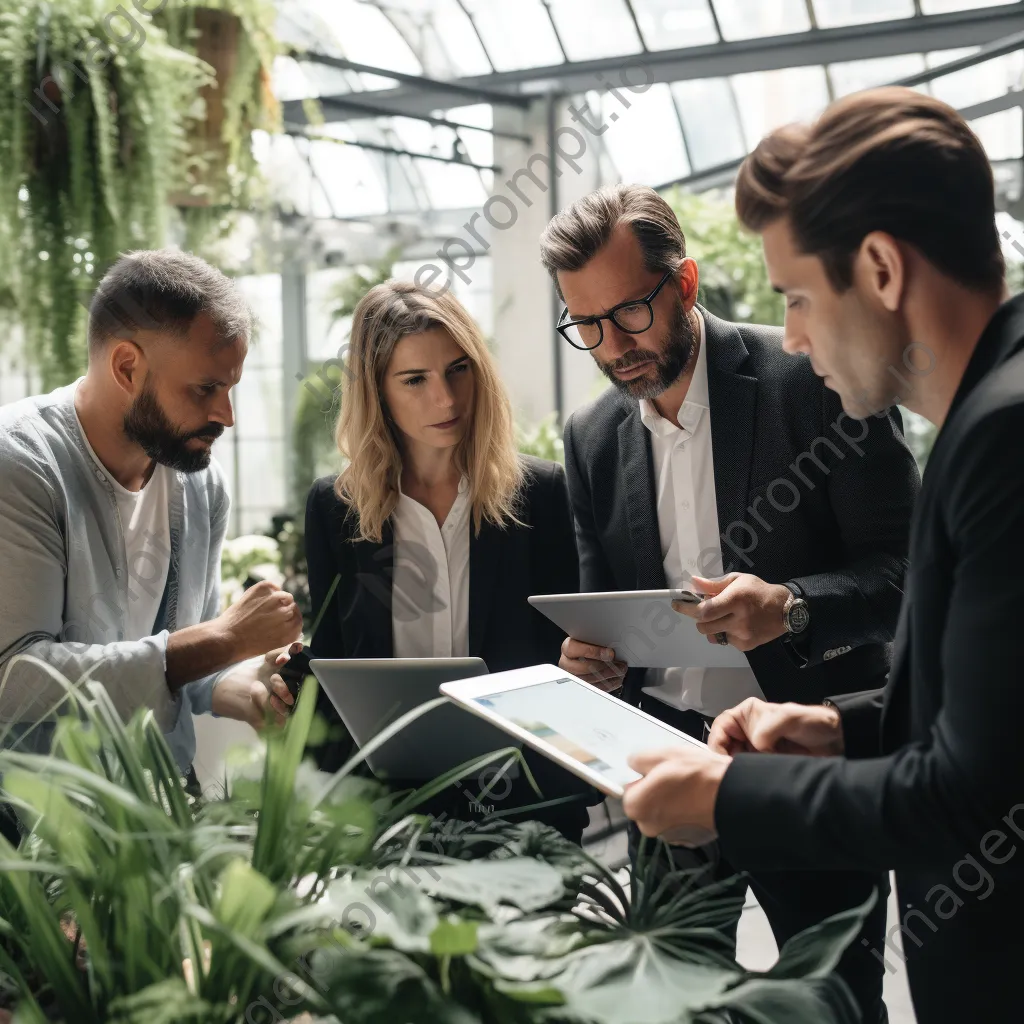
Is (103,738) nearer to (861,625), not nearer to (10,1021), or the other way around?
(10,1021)

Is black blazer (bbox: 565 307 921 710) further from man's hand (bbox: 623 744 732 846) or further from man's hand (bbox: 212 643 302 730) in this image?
man's hand (bbox: 623 744 732 846)

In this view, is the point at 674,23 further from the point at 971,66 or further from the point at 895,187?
the point at 895,187

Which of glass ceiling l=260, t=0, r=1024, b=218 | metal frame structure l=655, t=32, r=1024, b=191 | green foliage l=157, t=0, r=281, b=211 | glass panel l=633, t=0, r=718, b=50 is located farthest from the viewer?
glass panel l=633, t=0, r=718, b=50

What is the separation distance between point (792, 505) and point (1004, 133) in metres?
7.06

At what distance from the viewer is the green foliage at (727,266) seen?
21.6ft

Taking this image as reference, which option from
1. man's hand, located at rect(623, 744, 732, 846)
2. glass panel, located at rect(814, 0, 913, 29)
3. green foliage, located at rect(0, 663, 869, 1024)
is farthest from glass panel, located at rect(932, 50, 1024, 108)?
green foliage, located at rect(0, 663, 869, 1024)

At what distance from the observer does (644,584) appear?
6.73 feet

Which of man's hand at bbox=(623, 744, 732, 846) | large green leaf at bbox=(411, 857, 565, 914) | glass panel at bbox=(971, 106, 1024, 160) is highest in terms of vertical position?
glass panel at bbox=(971, 106, 1024, 160)

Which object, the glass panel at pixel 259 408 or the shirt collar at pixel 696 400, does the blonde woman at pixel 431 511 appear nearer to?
the shirt collar at pixel 696 400

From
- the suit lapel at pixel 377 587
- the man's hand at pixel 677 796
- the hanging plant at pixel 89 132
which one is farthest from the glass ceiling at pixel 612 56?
the man's hand at pixel 677 796

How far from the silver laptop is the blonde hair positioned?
0.61 m

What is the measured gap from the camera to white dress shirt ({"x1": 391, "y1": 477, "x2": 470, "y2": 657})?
2.19 meters

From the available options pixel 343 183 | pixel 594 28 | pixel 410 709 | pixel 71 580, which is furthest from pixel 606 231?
pixel 343 183

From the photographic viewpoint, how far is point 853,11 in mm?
6820
